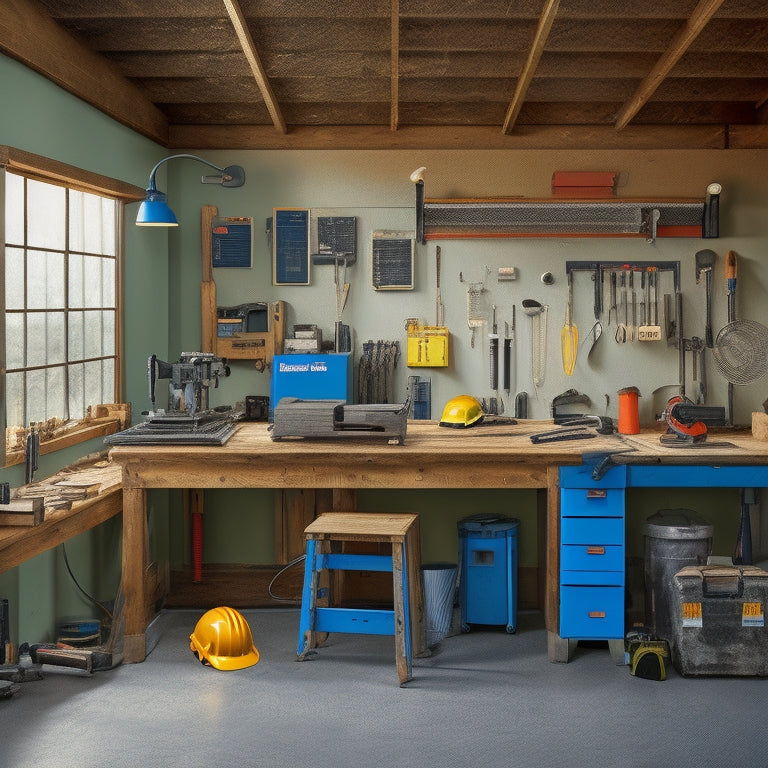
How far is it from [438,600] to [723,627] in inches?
56.3

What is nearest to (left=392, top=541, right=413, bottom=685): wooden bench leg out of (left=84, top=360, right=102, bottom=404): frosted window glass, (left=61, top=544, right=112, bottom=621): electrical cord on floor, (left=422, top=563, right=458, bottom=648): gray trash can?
(left=422, top=563, right=458, bottom=648): gray trash can

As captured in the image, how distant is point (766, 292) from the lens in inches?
225

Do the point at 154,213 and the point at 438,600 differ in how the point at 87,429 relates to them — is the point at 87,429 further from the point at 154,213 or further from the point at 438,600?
the point at 438,600

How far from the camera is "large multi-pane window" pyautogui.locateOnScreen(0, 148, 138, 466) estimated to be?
4207 mm

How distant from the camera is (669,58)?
4660mm

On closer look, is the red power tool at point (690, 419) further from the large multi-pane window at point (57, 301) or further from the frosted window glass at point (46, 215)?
the frosted window glass at point (46, 215)

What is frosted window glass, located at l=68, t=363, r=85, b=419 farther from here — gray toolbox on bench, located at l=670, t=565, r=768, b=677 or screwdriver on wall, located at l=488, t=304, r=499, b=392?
gray toolbox on bench, located at l=670, t=565, r=768, b=677

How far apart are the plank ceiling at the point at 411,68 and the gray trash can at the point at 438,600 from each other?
261 centimetres

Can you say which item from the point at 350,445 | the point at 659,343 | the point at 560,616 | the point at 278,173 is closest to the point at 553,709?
the point at 560,616

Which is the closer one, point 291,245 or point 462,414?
point 462,414

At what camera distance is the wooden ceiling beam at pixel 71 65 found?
3.89 metres

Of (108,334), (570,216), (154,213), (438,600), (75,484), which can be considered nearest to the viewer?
(75,484)

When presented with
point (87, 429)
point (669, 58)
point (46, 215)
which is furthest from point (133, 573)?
point (669, 58)

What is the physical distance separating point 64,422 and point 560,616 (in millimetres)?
2654
